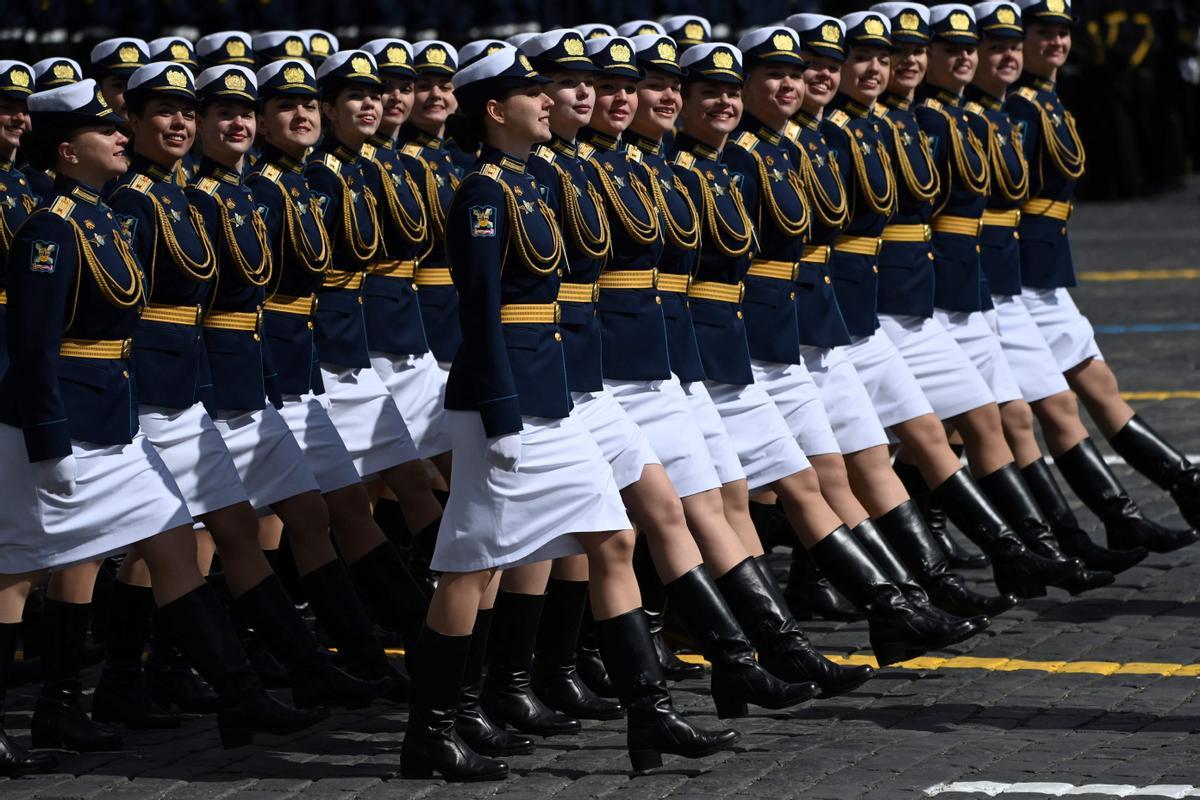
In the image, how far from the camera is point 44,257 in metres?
7.07

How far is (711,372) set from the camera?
8.22m

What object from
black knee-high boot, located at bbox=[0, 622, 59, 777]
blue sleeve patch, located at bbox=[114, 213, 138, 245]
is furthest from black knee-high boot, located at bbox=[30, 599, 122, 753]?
blue sleeve patch, located at bbox=[114, 213, 138, 245]

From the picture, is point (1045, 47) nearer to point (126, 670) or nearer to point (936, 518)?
point (936, 518)

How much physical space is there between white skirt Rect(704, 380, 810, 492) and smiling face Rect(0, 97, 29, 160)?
2578 millimetres

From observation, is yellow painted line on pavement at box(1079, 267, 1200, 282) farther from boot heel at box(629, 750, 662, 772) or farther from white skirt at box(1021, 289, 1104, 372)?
boot heel at box(629, 750, 662, 772)

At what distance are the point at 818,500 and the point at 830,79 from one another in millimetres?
1676

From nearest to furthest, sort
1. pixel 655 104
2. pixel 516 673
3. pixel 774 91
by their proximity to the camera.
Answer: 1. pixel 516 673
2. pixel 655 104
3. pixel 774 91

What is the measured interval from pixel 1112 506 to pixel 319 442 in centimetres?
310

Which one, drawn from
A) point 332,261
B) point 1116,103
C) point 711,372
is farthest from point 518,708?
point 1116,103

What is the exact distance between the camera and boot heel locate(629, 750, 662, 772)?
278 inches

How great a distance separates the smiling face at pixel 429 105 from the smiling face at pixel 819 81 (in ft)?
4.84

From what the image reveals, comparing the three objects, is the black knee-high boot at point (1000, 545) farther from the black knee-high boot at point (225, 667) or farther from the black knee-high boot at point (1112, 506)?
the black knee-high boot at point (225, 667)

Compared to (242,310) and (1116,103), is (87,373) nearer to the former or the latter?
(242,310)

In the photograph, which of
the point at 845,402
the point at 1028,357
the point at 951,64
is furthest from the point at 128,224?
the point at 1028,357
